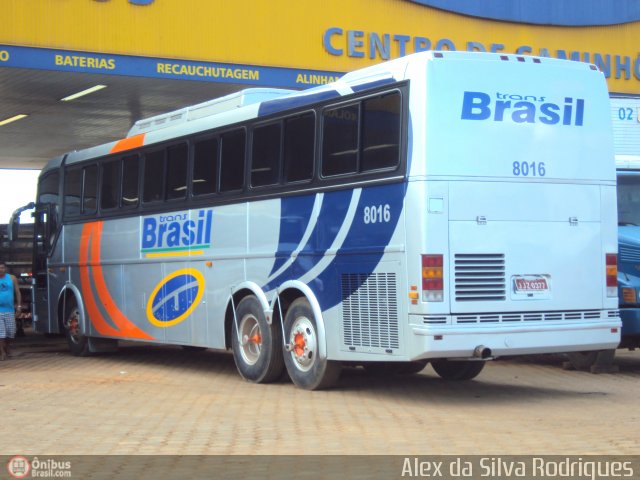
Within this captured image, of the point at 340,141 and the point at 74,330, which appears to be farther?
the point at 74,330

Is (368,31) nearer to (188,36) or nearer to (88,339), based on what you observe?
(188,36)

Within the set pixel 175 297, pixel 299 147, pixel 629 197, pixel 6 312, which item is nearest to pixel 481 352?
pixel 299 147

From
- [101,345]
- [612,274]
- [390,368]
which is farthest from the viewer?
[101,345]

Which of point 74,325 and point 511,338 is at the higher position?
point 511,338

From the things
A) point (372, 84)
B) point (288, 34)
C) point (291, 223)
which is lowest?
point (291, 223)

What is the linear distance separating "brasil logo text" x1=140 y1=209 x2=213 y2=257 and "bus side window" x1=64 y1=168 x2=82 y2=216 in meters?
2.86

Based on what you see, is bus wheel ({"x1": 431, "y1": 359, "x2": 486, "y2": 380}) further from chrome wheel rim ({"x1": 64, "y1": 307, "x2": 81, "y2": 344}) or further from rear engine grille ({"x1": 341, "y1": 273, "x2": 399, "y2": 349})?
chrome wheel rim ({"x1": 64, "y1": 307, "x2": 81, "y2": 344})

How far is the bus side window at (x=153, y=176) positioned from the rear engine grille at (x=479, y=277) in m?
6.20

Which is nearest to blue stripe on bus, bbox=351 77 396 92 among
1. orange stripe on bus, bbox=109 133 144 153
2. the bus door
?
orange stripe on bus, bbox=109 133 144 153

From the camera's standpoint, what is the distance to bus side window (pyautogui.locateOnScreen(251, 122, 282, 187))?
13.8 metres

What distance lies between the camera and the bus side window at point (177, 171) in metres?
15.9

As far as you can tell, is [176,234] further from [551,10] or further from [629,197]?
[551,10]

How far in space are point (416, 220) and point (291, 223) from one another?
7.88ft

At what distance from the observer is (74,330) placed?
19.5 metres
